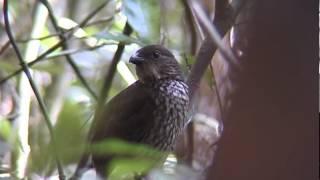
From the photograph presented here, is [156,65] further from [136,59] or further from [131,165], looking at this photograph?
[131,165]

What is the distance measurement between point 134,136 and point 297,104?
84.8 inches

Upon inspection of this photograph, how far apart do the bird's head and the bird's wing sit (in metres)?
0.10

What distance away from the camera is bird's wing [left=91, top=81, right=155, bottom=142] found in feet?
7.98

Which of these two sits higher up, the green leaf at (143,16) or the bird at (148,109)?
the green leaf at (143,16)

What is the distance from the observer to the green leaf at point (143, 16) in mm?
2074

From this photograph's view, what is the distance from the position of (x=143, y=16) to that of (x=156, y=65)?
67 centimetres

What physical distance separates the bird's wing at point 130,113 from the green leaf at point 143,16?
0.34 metres

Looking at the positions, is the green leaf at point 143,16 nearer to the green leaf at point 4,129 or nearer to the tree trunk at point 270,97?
the green leaf at point 4,129

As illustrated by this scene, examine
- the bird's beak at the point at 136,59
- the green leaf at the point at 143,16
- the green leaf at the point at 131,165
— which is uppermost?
the green leaf at the point at 143,16

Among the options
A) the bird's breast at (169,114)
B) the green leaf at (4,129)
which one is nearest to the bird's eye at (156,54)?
the bird's breast at (169,114)

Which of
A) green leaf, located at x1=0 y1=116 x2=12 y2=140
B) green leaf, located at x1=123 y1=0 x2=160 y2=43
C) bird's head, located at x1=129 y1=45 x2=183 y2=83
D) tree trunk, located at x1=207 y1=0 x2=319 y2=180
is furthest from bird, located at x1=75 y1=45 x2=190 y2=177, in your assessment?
tree trunk, located at x1=207 y1=0 x2=319 y2=180

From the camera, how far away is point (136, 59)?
2.56 metres

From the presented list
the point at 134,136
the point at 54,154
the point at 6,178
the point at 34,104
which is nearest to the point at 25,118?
the point at 134,136

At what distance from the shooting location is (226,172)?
1.26 ft
